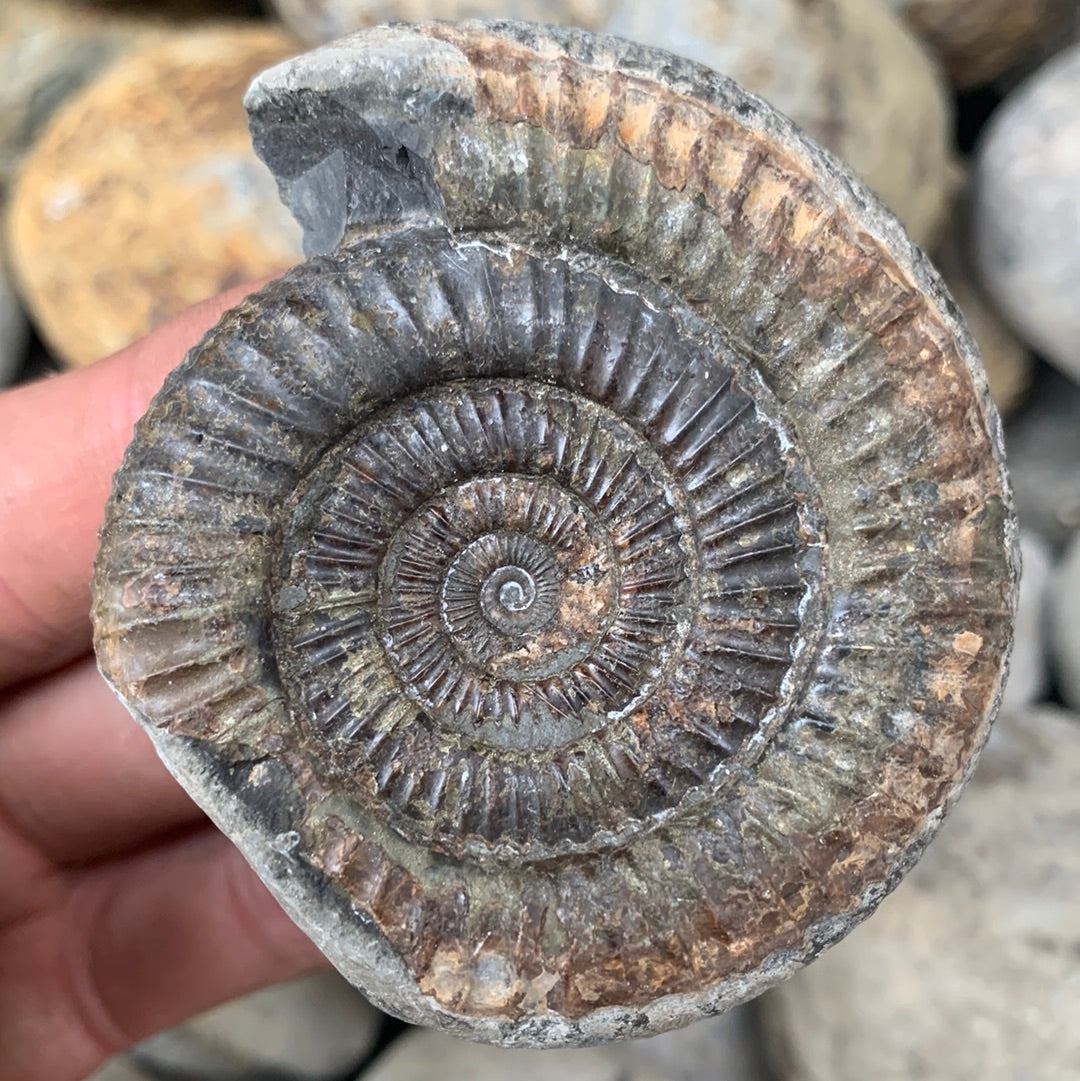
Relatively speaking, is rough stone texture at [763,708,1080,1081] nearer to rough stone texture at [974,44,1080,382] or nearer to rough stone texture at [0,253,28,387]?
rough stone texture at [974,44,1080,382]

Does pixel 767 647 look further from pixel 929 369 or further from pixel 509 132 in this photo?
pixel 509 132

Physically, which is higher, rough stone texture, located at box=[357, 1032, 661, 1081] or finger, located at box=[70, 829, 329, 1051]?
finger, located at box=[70, 829, 329, 1051]

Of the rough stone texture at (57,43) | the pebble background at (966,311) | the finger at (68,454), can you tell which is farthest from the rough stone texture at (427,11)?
the finger at (68,454)

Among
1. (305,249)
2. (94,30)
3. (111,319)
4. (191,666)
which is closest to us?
(191,666)

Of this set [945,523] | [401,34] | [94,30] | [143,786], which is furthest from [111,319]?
[945,523]

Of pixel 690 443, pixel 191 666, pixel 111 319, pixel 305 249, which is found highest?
pixel 111 319

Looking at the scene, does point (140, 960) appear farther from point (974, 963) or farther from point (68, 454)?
point (974, 963)

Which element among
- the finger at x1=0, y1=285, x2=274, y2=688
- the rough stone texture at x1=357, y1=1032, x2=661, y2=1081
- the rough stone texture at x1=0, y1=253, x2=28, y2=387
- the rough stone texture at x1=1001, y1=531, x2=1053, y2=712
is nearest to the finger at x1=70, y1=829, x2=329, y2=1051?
the rough stone texture at x1=357, y1=1032, x2=661, y2=1081
